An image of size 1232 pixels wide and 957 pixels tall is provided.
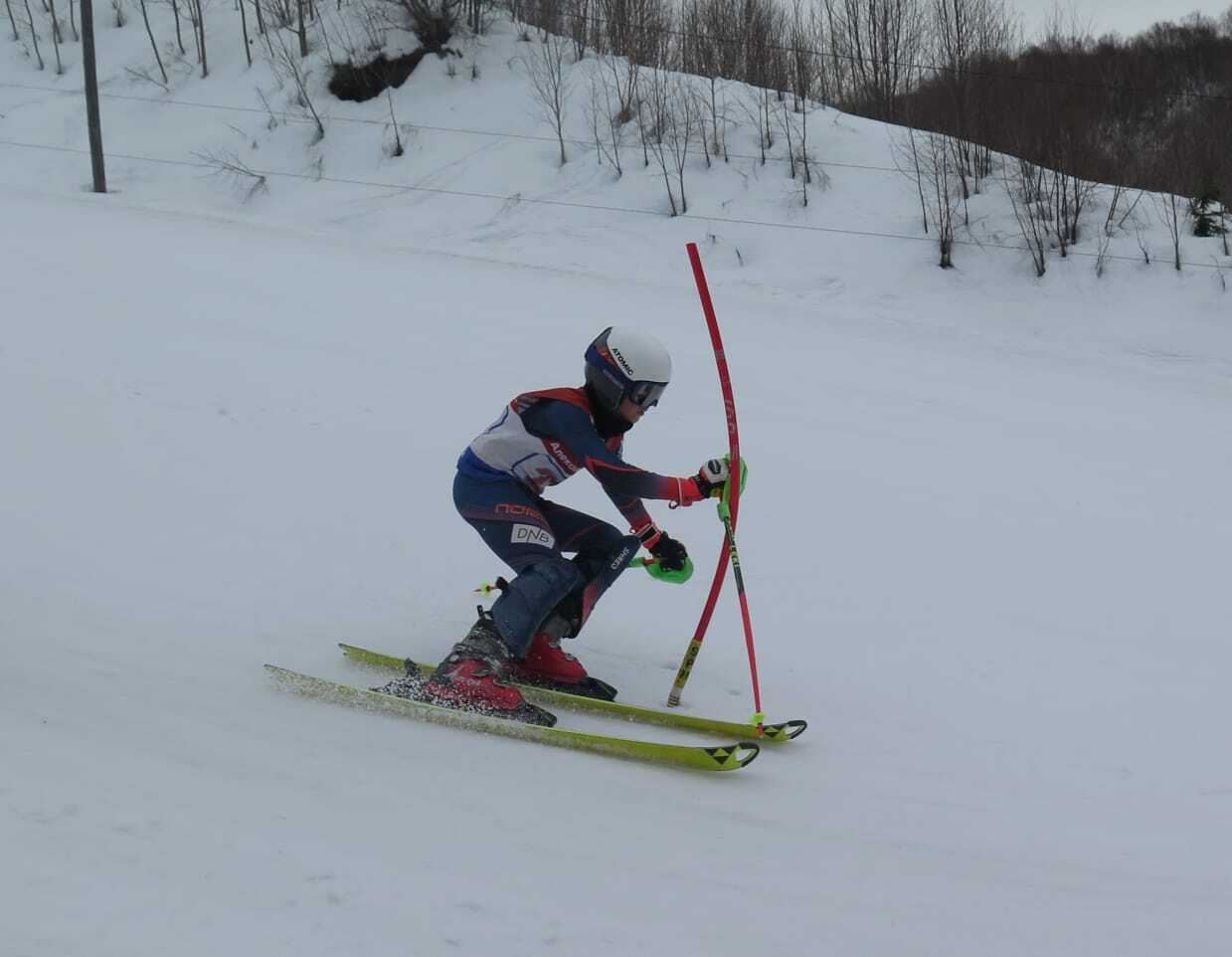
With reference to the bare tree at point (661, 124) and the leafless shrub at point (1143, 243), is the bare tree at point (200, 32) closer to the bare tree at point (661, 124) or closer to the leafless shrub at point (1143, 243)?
the bare tree at point (661, 124)

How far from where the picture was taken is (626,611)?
620 centimetres

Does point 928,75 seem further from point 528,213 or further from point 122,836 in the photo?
point 122,836

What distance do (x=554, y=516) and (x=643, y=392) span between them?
0.83 metres

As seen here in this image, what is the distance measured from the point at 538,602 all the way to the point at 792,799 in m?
1.26

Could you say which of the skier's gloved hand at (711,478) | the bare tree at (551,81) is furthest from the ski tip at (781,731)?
the bare tree at (551,81)

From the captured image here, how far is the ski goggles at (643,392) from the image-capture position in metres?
4.54

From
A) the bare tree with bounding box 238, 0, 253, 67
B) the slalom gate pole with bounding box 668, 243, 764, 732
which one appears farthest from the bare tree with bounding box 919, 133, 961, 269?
the bare tree with bounding box 238, 0, 253, 67

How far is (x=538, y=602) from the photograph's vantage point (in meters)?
4.59

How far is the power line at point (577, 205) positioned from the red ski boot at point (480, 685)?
1371 cm

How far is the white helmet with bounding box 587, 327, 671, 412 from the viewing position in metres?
4.50

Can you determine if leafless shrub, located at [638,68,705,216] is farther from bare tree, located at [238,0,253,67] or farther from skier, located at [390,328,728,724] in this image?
skier, located at [390,328,728,724]

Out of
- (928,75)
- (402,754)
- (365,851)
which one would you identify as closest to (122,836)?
(365,851)

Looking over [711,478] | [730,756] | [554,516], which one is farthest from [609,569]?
[730,756]

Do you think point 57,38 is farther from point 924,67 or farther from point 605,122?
point 924,67
